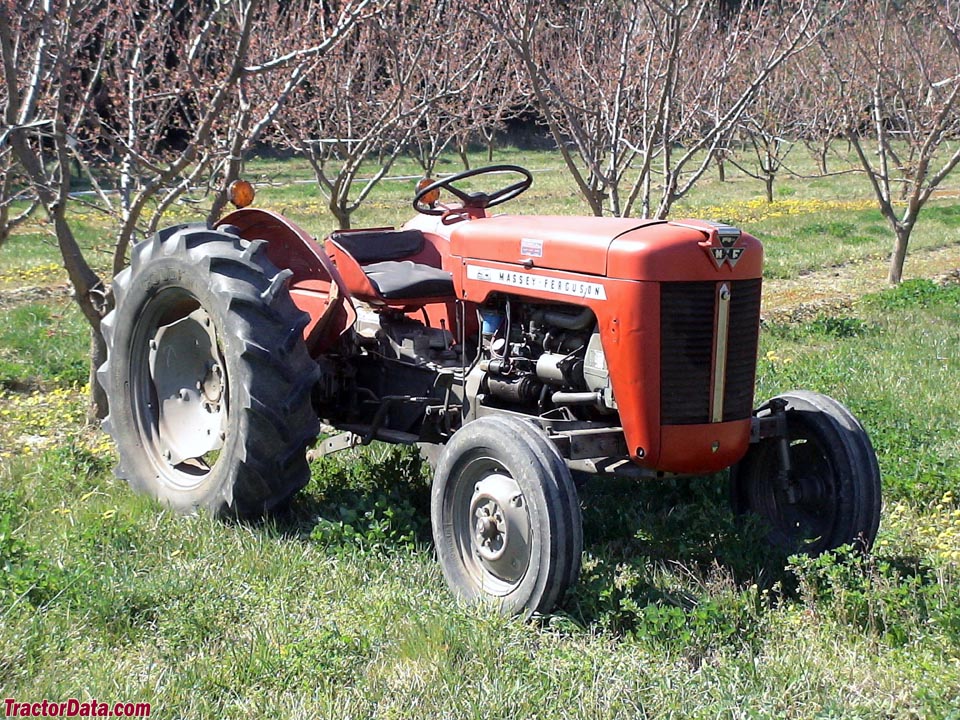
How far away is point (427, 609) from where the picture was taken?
4.07 meters

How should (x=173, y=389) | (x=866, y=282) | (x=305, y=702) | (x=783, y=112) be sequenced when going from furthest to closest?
1. (x=783, y=112)
2. (x=866, y=282)
3. (x=173, y=389)
4. (x=305, y=702)

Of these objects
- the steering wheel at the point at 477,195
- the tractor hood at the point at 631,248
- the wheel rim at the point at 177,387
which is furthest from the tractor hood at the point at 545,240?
the wheel rim at the point at 177,387

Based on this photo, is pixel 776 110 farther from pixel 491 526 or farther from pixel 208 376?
pixel 491 526

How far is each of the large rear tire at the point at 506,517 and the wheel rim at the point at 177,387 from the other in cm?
139

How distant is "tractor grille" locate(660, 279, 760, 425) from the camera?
13.8 ft

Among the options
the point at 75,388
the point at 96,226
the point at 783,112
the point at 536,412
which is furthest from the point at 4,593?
the point at 783,112

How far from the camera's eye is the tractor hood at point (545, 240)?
4328 millimetres

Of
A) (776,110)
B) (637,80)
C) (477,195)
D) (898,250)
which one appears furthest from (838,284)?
(776,110)

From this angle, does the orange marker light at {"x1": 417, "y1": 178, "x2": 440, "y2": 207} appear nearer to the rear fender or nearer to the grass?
the rear fender

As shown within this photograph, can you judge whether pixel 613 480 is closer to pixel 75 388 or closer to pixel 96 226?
pixel 75 388

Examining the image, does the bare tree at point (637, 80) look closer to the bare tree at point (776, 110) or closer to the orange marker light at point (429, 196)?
the orange marker light at point (429, 196)

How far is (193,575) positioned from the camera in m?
4.37

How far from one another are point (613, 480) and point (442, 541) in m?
1.44

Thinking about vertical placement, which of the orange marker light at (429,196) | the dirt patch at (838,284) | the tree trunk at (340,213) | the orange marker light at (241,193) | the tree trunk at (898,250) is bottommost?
the dirt patch at (838,284)
